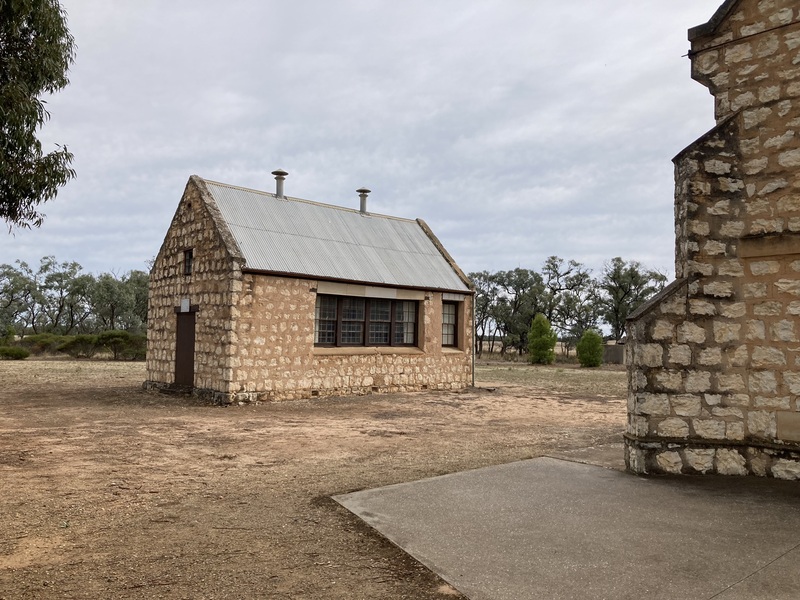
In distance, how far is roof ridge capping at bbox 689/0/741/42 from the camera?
638 centimetres

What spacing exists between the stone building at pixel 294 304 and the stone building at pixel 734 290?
10.8 meters

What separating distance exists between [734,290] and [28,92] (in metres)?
10.2

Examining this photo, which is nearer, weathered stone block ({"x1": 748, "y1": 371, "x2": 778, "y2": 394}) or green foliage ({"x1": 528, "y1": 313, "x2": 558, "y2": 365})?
weathered stone block ({"x1": 748, "y1": 371, "x2": 778, "y2": 394})

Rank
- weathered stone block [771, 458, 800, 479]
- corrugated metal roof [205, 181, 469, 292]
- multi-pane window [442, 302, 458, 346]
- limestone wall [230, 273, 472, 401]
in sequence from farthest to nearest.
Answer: multi-pane window [442, 302, 458, 346], corrugated metal roof [205, 181, 469, 292], limestone wall [230, 273, 472, 401], weathered stone block [771, 458, 800, 479]

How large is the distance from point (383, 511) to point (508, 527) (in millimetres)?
1090

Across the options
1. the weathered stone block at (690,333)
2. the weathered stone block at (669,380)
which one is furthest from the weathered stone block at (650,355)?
the weathered stone block at (690,333)

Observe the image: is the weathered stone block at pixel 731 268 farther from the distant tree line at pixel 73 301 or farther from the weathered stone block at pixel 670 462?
the distant tree line at pixel 73 301

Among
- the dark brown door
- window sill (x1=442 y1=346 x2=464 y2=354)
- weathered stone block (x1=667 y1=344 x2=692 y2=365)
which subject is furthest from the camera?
window sill (x1=442 y1=346 x2=464 y2=354)

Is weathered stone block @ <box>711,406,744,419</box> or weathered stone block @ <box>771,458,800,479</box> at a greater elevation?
weathered stone block @ <box>711,406,744,419</box>

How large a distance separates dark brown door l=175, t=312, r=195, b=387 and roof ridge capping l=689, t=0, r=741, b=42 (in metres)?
13.8

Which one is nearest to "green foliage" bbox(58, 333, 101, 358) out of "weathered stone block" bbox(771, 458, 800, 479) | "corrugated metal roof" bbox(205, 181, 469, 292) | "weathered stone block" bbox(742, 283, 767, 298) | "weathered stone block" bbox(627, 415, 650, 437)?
"corrugated metal roof" bbox(205, 181, 469, 292)

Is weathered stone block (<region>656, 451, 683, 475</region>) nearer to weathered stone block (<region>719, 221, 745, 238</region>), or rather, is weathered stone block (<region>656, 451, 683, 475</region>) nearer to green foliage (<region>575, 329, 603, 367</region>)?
weathered stone block (<region>719, 221, 745, 238</region>)

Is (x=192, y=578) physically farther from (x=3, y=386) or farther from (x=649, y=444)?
(x=3, y=386)

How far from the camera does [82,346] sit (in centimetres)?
3734
